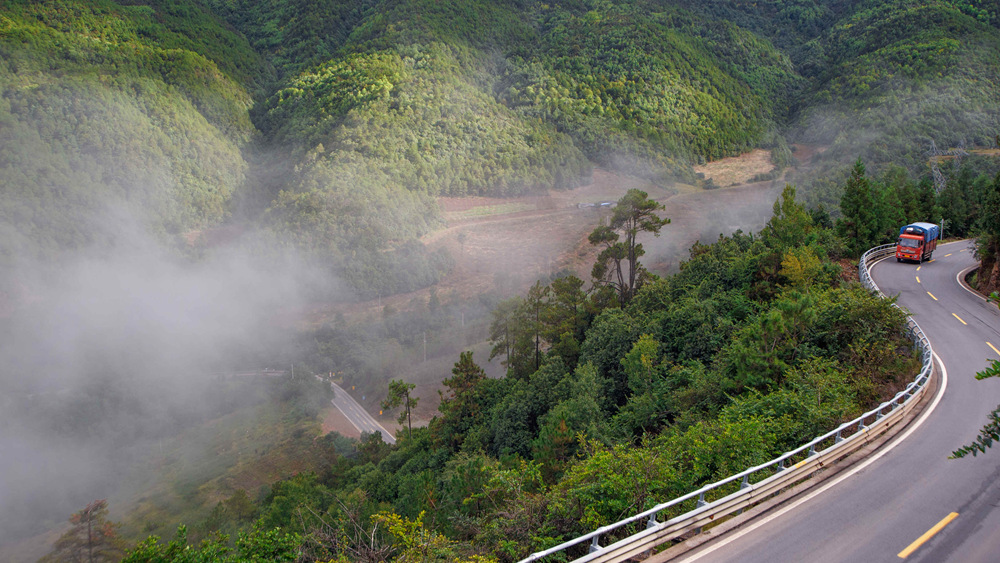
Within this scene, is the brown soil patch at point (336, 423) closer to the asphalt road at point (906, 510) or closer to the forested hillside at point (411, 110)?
the forested hillside at point (411, 110)

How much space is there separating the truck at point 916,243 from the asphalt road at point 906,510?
21041 millimetres

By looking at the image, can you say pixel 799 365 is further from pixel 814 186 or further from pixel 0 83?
pixel 0 83

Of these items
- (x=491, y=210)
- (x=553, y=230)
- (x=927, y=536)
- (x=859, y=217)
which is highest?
(x=491, y=210)

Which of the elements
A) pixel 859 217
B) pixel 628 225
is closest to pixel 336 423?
pixel 628 225

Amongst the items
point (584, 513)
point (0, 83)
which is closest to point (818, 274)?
point (584, 513)

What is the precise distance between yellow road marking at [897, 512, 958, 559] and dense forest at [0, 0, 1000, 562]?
2.73 metres

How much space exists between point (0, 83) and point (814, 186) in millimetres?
159260

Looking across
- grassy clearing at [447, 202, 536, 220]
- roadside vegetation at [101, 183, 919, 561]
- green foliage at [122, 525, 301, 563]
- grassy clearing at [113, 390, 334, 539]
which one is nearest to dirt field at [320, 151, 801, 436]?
grassy clearing at [447, 202, 536, 220]

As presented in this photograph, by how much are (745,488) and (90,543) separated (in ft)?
156

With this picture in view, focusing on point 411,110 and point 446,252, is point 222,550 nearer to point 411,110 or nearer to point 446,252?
point 446,252

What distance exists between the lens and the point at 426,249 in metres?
112

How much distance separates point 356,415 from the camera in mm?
74688

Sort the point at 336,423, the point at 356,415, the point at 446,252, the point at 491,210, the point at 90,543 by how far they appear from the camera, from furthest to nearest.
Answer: the point at 491,210
the point at 446,252
the point at 356,415
the point at 336,423
the point at 90,543

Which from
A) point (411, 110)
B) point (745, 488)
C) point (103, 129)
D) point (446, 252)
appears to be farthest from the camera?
point (411, 110)
